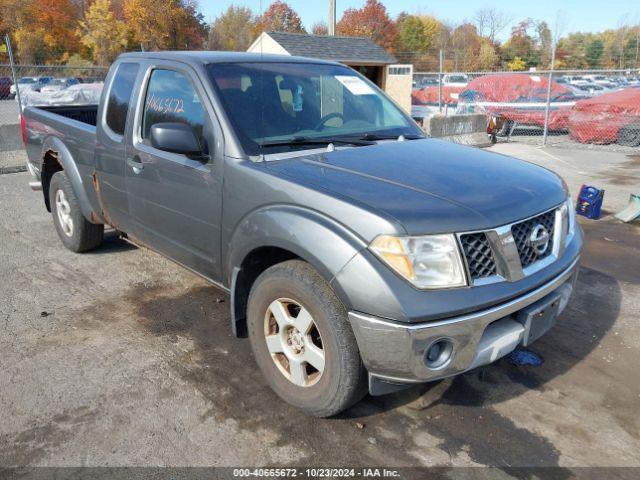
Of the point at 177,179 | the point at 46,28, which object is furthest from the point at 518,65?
the point at 177,179

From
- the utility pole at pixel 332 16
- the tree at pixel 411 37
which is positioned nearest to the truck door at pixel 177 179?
the utility pole at pixel 332 16

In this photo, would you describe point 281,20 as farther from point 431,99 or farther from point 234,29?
point 431,99

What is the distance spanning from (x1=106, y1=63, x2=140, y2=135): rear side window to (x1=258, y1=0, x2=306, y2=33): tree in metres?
56.9

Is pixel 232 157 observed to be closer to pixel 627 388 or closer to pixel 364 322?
pixel 364 322

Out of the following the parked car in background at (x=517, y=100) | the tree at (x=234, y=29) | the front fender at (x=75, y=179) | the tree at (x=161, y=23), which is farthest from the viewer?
the tree at (x=234, y=29)

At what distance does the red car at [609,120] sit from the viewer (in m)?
13.9

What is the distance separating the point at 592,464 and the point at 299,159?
2.20m

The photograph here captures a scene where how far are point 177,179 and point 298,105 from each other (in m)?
0.95

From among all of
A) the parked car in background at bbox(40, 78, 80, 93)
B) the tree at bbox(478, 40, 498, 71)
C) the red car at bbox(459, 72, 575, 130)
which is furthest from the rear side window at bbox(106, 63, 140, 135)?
the tree at bbox(478, 40, 498, 71)

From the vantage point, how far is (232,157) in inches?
122

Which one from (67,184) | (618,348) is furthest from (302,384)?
(67,184)

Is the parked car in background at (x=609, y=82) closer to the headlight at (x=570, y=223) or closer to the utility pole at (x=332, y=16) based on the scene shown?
the utility pole at (x=332, y=16)

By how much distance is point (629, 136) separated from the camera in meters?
14.0

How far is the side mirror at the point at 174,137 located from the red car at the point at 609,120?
14.1 meters
